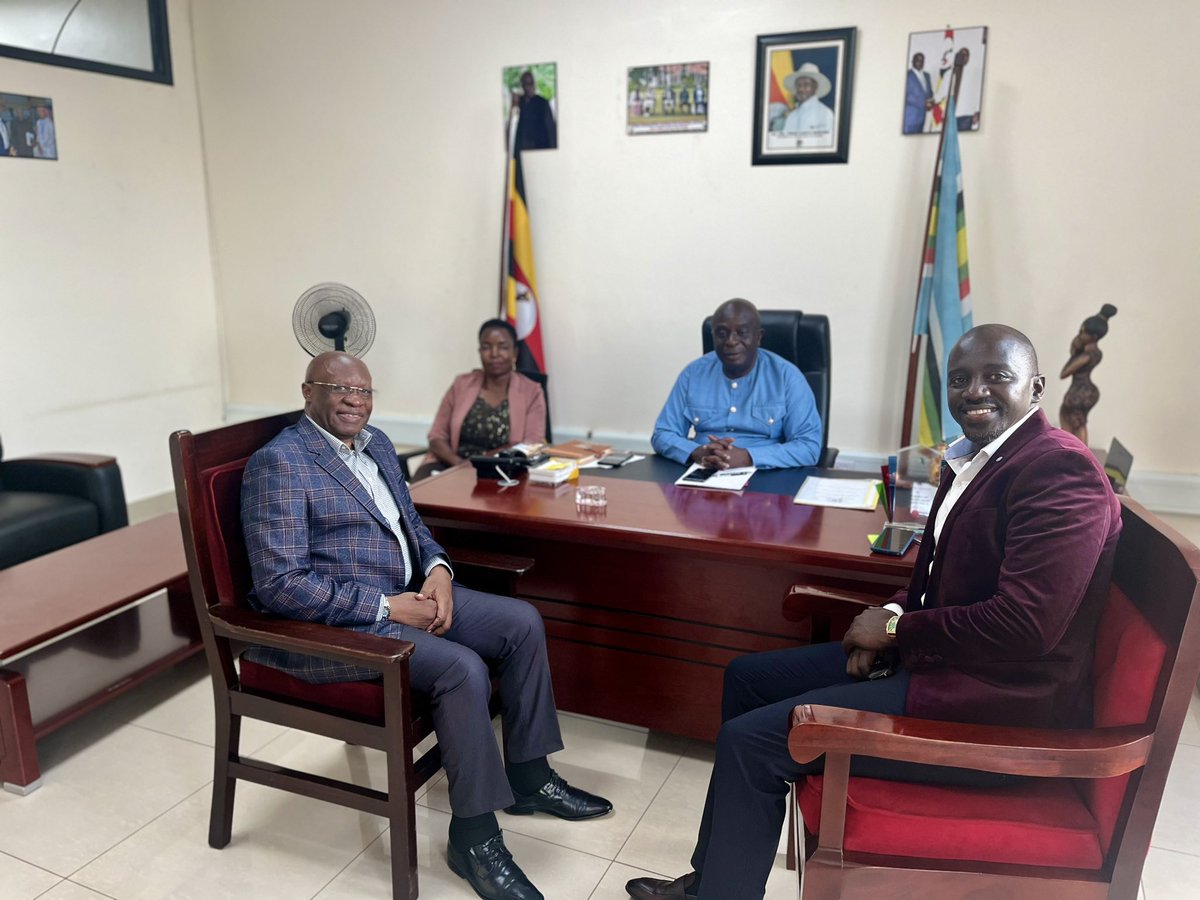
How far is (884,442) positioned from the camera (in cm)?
365

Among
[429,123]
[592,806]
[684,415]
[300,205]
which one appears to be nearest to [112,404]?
[300,205]

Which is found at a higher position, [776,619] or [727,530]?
[727,530]

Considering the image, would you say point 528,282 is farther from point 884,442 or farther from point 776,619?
point 776,619

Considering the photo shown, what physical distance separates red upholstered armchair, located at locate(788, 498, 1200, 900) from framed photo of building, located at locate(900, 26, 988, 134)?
7.68 ft

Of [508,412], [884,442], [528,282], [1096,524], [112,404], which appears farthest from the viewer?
[112,404]

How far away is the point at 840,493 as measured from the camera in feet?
7.74

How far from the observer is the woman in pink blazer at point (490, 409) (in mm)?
3404

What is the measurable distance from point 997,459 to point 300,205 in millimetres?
3928

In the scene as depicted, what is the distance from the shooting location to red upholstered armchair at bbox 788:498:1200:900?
4.11 ft

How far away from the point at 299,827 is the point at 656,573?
1.08 meters

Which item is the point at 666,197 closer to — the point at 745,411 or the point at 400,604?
the point at 745,411

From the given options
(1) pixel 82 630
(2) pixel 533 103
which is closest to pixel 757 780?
(1) pixel 82 630

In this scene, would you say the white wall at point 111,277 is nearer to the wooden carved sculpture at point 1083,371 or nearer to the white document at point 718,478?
the white document at point 718,478

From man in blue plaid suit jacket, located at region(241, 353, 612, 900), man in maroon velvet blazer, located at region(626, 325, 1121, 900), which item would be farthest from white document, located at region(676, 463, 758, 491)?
man in maroon velvet blazer, located at region(626, 325, 1121, 900)
